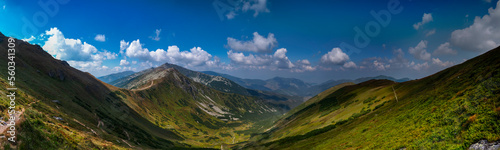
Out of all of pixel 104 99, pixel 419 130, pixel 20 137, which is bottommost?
pixel 419 130

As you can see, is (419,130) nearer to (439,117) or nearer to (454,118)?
(439,117)

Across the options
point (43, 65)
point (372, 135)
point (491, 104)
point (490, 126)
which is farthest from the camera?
point (43, 65)

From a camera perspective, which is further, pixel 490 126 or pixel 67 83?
pixel 67 83

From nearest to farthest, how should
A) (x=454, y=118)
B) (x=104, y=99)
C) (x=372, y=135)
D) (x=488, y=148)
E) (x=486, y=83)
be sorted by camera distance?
(x=488, y=148)
(x=454, y=118)
(x=486, y=83)
(x=372, y=135)
(x=104, y=99)

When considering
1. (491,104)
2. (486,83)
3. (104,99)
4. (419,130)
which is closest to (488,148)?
(491,104)

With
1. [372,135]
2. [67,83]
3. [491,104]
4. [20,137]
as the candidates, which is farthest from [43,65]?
[491,104]

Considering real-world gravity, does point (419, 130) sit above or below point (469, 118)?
below
